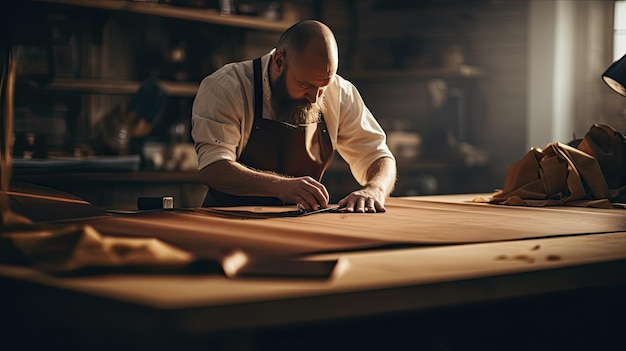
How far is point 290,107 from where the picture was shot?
293cm

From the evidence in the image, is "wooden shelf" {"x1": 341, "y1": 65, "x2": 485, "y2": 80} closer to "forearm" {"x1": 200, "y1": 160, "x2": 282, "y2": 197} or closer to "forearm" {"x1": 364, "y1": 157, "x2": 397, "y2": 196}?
"forearm" {"x1": 364, "y1": 157, "x2": 397, "y2": 196}

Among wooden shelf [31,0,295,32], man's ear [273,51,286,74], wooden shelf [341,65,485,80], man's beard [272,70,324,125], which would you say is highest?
wooden shelf [31,0,295,32]

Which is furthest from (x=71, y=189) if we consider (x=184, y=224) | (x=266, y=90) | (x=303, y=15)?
(x=184, y=224)

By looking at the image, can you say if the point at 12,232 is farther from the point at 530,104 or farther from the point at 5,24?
the point at 530,104

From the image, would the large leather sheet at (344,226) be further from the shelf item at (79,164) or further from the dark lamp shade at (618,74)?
the shelf item at (79,164)

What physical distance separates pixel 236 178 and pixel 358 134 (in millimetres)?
638

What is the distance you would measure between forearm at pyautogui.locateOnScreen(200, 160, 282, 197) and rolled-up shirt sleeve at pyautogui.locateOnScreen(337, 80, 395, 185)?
1.77ft

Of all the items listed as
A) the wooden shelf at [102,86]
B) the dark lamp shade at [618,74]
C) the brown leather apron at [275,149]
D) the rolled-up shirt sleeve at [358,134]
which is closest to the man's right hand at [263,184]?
the brown leather apron at [275,149]

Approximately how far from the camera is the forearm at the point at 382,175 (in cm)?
274

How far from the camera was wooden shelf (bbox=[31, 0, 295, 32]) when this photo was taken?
4.40 m

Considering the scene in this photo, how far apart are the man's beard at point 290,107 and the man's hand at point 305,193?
528 mm

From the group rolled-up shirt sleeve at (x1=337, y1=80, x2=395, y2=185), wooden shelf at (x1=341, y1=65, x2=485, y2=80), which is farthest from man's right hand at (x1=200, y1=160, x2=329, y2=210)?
wooden shelf at (x1=341, y1=65, x2=485, y2=80)

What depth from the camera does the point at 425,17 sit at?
249 inches

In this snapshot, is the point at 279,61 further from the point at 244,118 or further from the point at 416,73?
the point at 416,73
